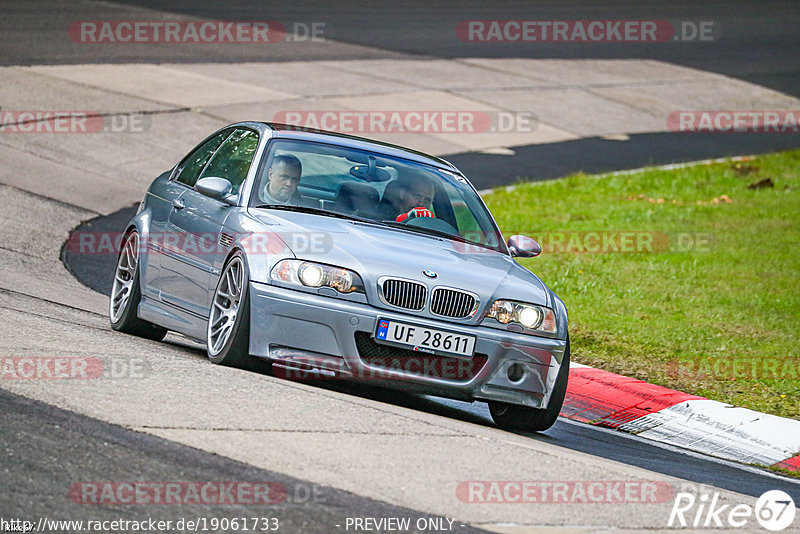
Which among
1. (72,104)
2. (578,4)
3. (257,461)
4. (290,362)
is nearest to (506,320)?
(290,362)

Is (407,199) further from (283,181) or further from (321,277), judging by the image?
(321,277)

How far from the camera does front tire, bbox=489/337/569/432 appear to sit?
7.59 m

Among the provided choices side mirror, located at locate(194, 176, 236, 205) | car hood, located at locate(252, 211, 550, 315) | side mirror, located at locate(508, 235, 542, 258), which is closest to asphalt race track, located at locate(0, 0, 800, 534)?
car hood, located at locate(252, 211, 550, 315)

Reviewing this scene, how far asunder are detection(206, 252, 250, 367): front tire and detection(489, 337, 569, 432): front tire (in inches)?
67.5

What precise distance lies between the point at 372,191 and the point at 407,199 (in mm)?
247

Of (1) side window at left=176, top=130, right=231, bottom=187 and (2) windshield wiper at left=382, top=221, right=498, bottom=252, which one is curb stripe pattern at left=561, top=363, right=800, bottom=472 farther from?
(1) side window at left=176, top=130, right=231, bottom=187

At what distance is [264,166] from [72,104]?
1232cm

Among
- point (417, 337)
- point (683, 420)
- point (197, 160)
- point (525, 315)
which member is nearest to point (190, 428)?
point (417, 337)

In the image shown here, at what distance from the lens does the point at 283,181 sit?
8.15 m

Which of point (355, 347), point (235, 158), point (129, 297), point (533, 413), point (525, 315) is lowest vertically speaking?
point (533, 413)

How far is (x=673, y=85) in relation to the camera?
99.2 feet

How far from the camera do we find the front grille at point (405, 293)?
7.11 metres

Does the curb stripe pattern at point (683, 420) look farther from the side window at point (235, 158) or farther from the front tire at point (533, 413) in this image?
the side window at point (235, 158)

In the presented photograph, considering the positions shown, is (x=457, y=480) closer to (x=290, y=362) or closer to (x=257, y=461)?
(x=257, y=461)
